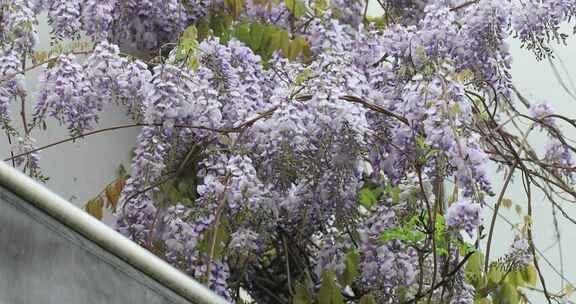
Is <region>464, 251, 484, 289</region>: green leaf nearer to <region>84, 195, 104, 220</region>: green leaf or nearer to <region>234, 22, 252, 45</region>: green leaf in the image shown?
<region>234, 22, 252, 45</region>: green leaf

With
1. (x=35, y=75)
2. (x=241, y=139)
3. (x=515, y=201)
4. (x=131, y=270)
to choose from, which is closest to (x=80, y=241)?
(x=131, y=270)

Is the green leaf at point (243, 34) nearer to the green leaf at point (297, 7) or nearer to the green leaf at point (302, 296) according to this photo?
the green leaf at point (297, 7)

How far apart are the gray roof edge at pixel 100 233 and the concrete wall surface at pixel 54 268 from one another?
0.04 feet

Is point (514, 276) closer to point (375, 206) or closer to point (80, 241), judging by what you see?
point (375, 206)

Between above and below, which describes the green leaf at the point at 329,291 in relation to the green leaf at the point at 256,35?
below

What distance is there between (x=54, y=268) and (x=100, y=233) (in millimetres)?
78

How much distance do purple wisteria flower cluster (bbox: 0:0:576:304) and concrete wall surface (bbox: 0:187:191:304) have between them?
1658mm

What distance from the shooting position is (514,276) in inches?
173

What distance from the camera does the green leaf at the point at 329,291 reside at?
3.76 metres

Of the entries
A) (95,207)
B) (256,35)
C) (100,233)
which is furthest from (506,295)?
(100,233)

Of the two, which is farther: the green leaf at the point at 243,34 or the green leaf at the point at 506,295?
the green leaf at the point at 243,34

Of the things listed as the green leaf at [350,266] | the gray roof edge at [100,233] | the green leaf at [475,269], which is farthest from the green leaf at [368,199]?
the gray roof edge at [100,233]

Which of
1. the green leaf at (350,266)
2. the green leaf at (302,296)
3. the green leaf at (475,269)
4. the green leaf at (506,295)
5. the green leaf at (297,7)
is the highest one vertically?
the green leaf at (297,7)

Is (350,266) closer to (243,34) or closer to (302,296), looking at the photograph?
(302,296)
